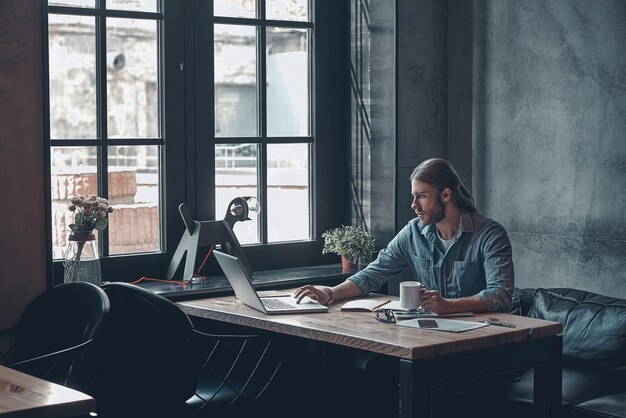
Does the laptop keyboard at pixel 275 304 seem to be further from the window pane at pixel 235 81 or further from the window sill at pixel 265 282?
the window pane at pixel 235 81

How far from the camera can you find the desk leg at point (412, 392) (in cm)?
347

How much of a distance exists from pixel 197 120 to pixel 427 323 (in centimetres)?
199

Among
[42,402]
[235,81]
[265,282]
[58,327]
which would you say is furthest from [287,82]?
[42,402]

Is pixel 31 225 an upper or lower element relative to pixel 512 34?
lower

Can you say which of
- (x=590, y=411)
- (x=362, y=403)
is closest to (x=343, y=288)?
(x=362, y=403)

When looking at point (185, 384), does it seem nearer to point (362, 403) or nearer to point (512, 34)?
point (362, 403)

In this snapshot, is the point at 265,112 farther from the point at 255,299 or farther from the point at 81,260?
the point at 255,299

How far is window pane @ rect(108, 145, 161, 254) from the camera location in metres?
5.04

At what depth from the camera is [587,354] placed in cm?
447

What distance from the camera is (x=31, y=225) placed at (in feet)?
14.9

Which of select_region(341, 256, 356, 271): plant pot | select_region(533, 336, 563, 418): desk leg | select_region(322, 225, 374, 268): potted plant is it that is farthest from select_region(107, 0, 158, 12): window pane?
select_region(533, 336, 563, 418): desk leg

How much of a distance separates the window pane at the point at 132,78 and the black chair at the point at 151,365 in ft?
3.83

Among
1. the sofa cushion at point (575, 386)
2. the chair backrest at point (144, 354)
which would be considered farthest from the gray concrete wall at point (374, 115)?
the chair backrest at point (144, 354)

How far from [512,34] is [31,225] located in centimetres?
275
